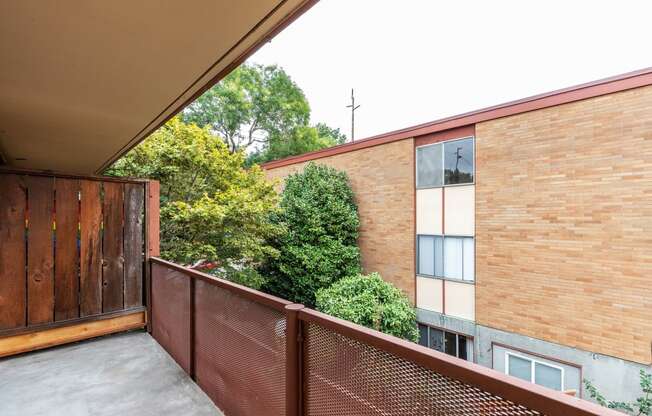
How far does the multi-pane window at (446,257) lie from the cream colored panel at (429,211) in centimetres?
21

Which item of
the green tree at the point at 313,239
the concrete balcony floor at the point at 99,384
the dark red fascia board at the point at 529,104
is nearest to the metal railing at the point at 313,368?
the concrete balcony floor at the point at 99,384

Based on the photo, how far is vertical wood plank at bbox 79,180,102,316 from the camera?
354 cm

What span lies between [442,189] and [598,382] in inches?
190

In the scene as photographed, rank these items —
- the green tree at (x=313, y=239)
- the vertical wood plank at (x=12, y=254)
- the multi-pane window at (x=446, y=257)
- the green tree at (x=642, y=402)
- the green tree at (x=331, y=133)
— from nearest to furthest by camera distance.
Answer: the vertical wood plank at (x=12, y=254) → the green tree at (x=642, y=402) → the multi-pane window at (x=446, y=257) → the green tree at (x=313, y=239) → the green tree at (x=331, y=133)

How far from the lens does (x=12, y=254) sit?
318cm

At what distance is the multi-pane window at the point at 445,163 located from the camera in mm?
7926

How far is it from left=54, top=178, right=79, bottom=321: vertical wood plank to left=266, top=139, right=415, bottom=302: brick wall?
291 inches

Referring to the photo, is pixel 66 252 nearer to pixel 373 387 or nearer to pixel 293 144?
pixel 373 387

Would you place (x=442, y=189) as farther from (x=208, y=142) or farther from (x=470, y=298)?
(x=208, y=142)

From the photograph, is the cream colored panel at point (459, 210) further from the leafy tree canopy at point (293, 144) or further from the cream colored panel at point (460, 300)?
the leafy tree canopy at point (293, 144)

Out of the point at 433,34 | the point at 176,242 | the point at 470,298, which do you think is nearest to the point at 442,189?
the point at 470,298

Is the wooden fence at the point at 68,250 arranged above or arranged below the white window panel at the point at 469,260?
above

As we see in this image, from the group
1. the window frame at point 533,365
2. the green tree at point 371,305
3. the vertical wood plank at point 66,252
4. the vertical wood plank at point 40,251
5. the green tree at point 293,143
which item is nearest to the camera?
the vertical wood plank at point 40,251

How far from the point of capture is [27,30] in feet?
4.30
